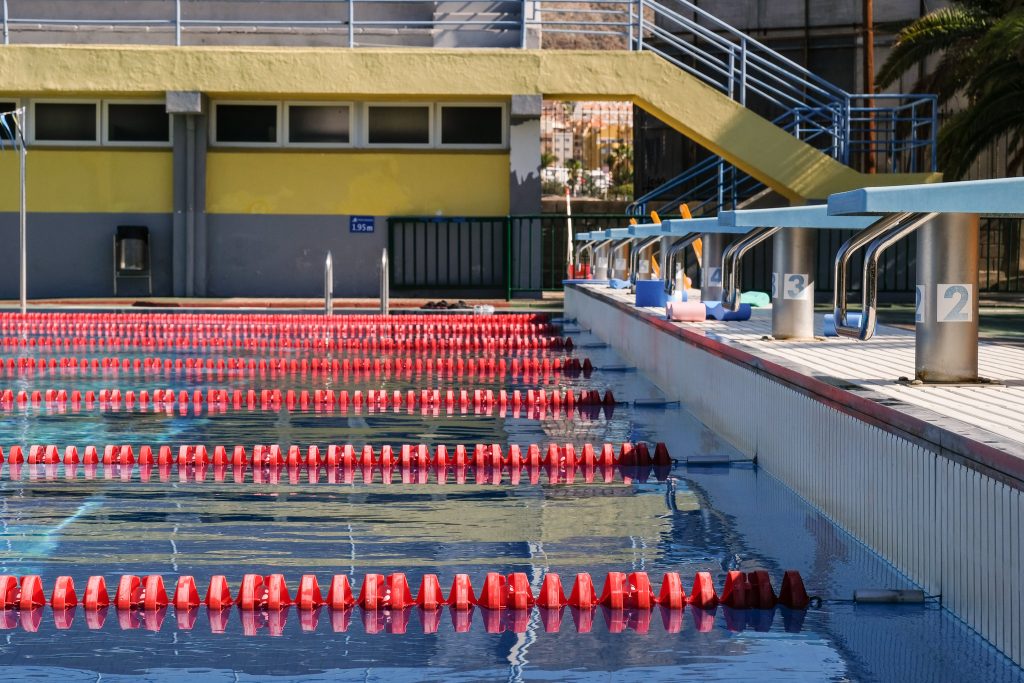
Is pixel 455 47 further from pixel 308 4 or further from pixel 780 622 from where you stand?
pixel 780 622

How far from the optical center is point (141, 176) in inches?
976

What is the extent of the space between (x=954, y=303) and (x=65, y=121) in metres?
20.6

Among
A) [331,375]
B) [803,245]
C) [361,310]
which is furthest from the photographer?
[361,310]

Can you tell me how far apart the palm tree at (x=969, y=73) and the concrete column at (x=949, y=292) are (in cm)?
1517

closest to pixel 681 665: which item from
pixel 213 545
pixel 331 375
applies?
pixel 213 545

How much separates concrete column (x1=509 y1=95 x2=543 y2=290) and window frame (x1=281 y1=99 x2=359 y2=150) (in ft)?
8.41

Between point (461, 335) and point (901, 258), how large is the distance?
1003 cm

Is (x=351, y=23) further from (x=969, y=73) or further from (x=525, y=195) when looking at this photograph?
(x=969, y=73)

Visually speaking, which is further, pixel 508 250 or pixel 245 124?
pixel 245 124

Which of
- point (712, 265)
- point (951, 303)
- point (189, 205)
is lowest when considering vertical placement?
point (951, 303)

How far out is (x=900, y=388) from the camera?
680cm

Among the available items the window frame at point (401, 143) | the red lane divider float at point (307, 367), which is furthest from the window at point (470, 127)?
the red lane divider float at point (307, 367)

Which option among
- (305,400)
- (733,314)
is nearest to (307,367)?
(305,400)

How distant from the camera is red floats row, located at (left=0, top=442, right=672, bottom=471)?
8797mm
